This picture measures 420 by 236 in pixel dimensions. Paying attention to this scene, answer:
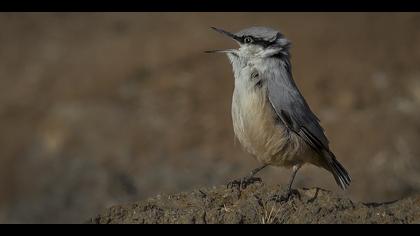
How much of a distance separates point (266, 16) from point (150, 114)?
12.7 feet

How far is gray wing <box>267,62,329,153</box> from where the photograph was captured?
870 centimetres

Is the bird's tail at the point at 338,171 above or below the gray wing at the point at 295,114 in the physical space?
below

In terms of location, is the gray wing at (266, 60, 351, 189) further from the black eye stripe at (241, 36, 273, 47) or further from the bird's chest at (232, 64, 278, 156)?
the black eye stripe at (241, 36, 273, 47)

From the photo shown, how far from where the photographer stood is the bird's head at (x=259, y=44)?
29.2 ft

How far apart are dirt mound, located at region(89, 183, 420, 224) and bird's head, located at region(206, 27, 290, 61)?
1503 millimetres

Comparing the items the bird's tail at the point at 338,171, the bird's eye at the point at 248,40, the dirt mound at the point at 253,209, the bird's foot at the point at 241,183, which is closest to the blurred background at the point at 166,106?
the bird's tail at the point at 338,171

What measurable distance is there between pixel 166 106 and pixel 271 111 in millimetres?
7824

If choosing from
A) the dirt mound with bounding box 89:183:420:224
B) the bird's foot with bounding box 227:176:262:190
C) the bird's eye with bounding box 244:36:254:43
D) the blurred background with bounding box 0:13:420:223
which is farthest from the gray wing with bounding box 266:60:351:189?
the blurred background with bounding box 0:13:420:223

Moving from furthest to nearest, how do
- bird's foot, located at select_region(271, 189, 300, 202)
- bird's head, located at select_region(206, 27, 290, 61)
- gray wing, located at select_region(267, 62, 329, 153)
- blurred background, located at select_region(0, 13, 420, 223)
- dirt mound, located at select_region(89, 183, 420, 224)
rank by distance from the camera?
blurred background, located at select_region(0, 13, 420, 223)
bird's head, located at select_region(206, 27, 290, 61)
gray wing, located at select_region(267, 62, 329, 153)
bird's foot, located at select_region(271, 189, 300, 202)
dirt mound, located at select_region(89, 183, 420, 224)

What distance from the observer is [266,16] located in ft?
61.2

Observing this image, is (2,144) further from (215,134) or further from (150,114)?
(215,134)

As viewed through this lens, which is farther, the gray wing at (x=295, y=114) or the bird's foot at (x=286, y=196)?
the gray wing at (x=295, y=114)

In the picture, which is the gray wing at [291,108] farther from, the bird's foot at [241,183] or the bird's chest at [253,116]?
the bird's foot at [241,183]

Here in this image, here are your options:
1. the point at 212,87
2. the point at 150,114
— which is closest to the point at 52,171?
the point at 150,114
